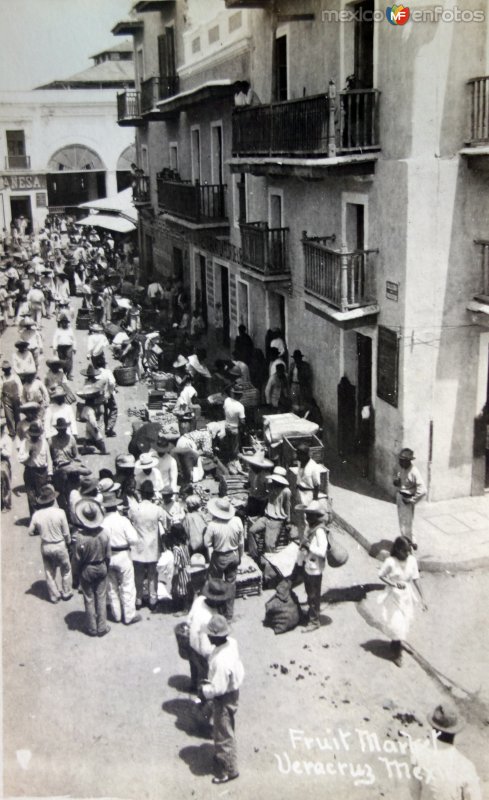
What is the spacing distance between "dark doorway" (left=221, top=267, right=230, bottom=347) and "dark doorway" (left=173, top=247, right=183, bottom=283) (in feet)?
17.5

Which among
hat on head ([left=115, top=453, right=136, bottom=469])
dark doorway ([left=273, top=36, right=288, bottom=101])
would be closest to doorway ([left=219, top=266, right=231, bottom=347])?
dark doorway ([left=273, top=36, right=288, bottom=101])

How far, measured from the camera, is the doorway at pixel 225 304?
22.5 metres

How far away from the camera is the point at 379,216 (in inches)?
486

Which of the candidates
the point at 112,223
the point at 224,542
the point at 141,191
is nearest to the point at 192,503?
the point at 224,542

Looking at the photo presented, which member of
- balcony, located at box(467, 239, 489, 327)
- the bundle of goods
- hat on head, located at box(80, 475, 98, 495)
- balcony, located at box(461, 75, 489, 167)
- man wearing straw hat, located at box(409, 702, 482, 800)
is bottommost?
the bundle of goods

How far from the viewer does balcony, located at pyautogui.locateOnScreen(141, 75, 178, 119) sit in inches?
983

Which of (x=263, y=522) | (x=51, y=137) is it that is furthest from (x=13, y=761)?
(x=51, y=137)

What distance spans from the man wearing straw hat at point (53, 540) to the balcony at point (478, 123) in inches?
276

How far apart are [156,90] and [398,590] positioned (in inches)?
820

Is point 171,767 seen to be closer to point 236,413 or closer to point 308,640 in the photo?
point 308,640

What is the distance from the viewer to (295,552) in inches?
405

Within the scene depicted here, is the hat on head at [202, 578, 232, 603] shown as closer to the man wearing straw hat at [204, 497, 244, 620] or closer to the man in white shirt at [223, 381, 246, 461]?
the man wearing straw hat at [204, 497, 244, 620]

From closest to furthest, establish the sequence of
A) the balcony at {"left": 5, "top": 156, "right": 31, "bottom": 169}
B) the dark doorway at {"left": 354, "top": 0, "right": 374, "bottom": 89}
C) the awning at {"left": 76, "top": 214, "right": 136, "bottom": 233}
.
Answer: the dark doorway at {"left": 354, "top": 0, "right": 374, "bottom": 89}, the awning at {"left": 76, "top": 214, "right": 136, "bottom": 233}, the balcony at {"left": 5, "top": 156, "right": 31, "bottom": 169}
